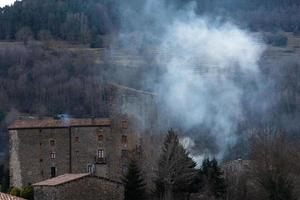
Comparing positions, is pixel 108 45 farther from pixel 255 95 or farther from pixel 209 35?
pixel 255 95

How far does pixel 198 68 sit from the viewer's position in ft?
317

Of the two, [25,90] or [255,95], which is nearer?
[255,95]

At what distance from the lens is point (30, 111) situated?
11106cm

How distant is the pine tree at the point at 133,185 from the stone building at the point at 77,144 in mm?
10019

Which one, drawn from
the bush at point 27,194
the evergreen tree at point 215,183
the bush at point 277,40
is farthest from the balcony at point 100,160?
the bush at point 277,40

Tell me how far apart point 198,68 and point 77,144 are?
37.8 meters

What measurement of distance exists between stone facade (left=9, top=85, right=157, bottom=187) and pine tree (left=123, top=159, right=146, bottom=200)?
33.2 feet

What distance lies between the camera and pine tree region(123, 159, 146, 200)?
159 ft

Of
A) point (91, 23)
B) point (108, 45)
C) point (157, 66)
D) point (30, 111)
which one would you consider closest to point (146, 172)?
point (157, 66)

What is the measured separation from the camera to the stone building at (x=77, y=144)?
60281 millimetres

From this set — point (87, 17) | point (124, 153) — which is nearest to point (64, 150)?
point (124, 153)

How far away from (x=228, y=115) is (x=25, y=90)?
46.7 meters

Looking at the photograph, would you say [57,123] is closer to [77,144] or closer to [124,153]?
[77,144]

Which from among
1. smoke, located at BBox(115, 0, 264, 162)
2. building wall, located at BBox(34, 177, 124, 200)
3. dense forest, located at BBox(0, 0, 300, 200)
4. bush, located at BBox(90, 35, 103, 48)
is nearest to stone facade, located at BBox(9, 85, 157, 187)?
dense forest, located at BBox(0, 0, 300, 200)
